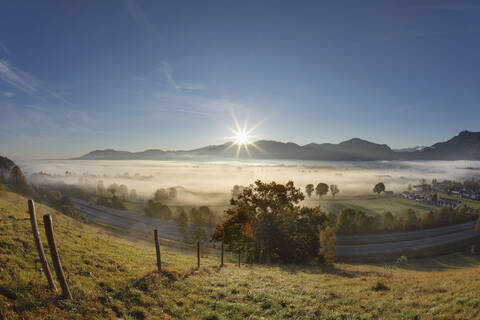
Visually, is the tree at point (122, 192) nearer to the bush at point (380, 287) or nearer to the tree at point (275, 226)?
the tree at point (275, 226)

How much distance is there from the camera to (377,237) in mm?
75375

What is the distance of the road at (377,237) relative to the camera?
63.7 m

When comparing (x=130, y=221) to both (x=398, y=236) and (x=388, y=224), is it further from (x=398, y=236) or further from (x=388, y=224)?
(x=388, y=224)

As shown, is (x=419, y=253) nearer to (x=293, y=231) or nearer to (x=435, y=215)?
(x=435, y=215)

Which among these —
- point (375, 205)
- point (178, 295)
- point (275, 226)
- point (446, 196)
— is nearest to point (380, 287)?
point (178, 295)

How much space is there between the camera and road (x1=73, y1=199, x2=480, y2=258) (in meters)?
63.7

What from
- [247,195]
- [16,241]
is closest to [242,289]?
[16,241]

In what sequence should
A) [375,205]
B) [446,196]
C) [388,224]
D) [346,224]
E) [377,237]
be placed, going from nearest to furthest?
1. [377,237]
2. [346,224]
3. [388,224]
4. [375,205]
5. [446,196]

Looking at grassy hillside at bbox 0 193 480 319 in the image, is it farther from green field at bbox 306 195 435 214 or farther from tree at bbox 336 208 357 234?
green field at bbox 306 195 435 214

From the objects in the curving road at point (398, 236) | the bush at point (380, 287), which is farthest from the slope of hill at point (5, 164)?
the curving road at point (398, 236)

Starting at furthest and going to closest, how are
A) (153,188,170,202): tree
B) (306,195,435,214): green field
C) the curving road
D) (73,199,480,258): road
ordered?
(153,188,170,202): tree → (306,195,435,214): green field → the curving road → (73,199,480,258): road

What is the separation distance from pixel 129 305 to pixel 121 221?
99.2 metres

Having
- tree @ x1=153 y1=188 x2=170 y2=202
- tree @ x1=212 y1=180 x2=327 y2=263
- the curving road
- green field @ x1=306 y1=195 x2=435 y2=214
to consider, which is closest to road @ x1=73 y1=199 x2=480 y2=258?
the curving road

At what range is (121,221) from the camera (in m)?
90.4
